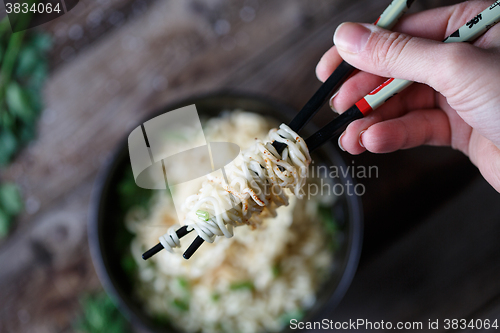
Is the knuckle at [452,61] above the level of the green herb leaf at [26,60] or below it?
below

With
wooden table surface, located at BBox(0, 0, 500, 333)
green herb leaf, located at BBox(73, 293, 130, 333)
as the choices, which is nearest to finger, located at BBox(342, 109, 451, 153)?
wooden table surface, located at BBox(0, 0, 500, 333)

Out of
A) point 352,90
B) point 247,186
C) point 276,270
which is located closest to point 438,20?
point 352,90

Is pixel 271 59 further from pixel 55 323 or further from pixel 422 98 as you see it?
pixel 55 323

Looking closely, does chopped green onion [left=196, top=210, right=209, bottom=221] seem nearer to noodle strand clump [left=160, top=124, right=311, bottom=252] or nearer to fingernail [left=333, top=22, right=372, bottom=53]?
noodle strand clump [left=160, top=124, right=311, bottom=252]

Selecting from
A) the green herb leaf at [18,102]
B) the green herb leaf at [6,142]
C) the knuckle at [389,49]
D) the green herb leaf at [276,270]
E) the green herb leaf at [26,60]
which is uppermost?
the green herb leaf at [26,60]

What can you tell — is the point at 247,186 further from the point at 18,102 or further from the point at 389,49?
the point at 18,102

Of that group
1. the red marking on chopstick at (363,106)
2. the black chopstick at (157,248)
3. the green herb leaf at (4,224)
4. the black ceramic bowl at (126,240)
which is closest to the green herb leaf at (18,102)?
the green herb leaf at (4,224)

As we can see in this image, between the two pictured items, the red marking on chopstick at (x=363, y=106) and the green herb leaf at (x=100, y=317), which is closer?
the red marking on chopstick at (x=363, y=106)

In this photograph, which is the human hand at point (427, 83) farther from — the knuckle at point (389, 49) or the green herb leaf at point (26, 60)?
the green herb leaf at point (26, 60)
